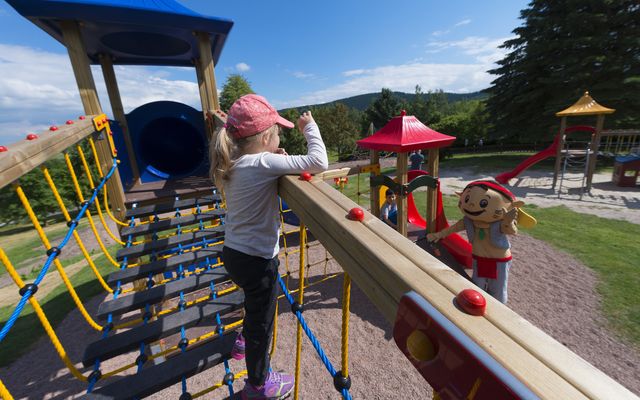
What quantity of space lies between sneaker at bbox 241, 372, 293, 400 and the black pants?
100 millimetres

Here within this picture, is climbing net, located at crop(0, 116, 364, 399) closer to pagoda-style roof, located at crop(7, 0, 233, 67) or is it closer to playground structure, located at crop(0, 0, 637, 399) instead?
playground structure, located at crop(0, 0, 637, 399)

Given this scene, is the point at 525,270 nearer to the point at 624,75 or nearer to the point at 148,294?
the point at 148,294

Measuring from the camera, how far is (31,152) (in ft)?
4.57

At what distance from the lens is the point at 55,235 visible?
410 inches

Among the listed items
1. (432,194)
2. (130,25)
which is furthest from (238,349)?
(130,25)

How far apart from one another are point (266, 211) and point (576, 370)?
1.25 meters

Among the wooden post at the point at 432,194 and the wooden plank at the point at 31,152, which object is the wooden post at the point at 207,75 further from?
the wooden post at the point at 432,194

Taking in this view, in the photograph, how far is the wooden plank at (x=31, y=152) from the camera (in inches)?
45.8

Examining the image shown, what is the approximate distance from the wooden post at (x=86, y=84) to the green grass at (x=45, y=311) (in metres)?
2.48

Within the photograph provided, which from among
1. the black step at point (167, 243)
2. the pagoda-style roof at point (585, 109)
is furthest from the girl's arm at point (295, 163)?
the pagoda-style roof at point (585, 109)

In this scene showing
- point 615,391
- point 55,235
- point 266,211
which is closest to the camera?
point 615,391

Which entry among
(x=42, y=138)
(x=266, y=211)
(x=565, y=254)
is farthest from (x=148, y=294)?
(x=565, y=254)

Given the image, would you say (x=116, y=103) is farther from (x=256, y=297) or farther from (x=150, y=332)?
(x=256, y=297)

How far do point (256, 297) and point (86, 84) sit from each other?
9.55 ft
